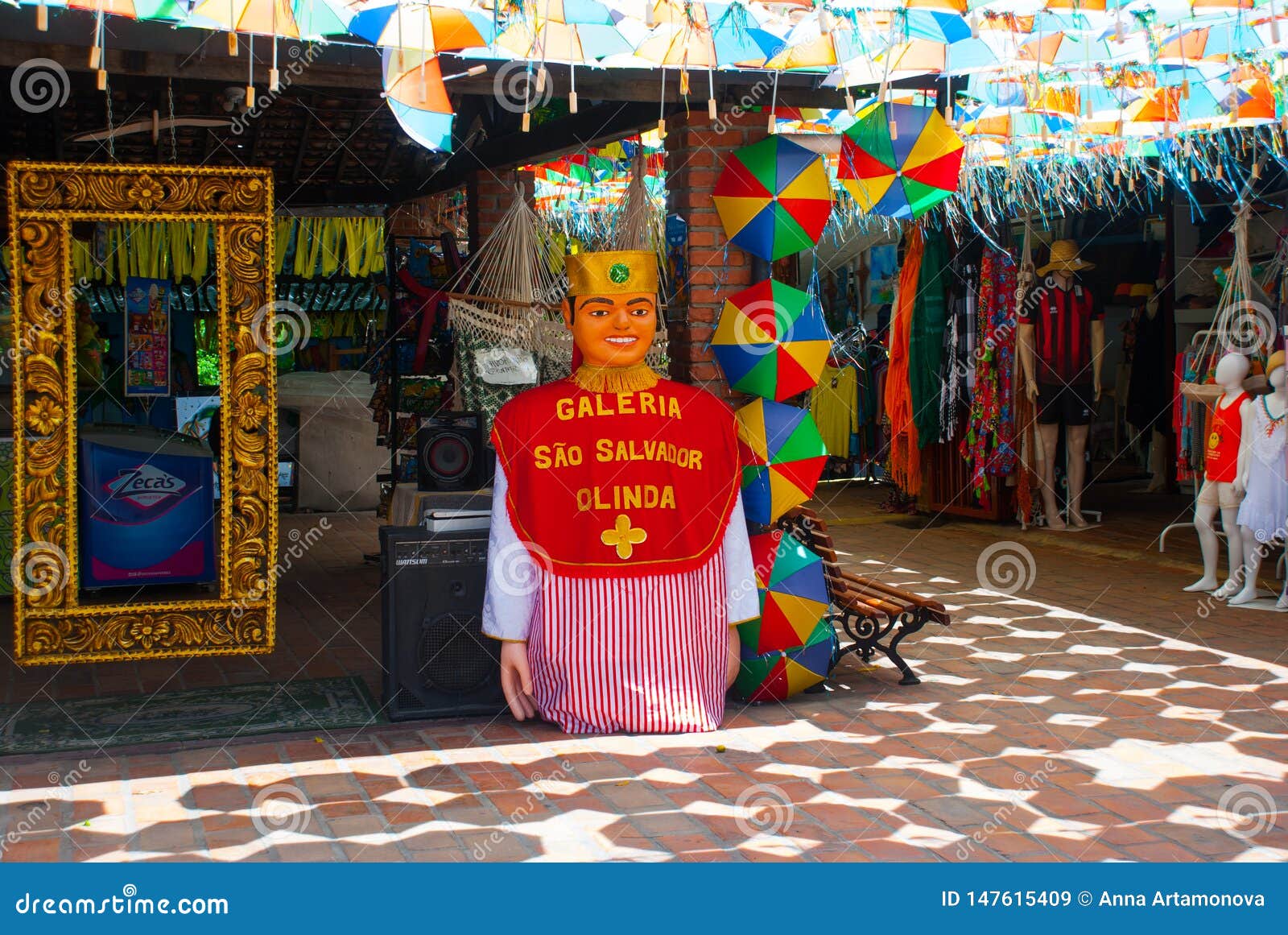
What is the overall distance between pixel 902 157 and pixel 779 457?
4.26 feet

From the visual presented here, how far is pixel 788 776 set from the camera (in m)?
4.35

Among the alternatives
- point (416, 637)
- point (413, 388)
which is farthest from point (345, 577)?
point (416, 637)

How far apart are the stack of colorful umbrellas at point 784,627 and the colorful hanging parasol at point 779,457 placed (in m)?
0.21

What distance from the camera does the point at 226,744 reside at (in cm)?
475

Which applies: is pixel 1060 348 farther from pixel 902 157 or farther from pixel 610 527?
pixel 610 527

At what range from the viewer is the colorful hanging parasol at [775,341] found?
5.17m

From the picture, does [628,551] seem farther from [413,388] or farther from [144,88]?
[413,388]

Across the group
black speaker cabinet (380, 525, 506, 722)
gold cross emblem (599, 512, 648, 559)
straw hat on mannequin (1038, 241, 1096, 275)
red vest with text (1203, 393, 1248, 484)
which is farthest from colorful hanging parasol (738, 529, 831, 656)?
straw hat on mannequin (1038, 241, 1096, 275)

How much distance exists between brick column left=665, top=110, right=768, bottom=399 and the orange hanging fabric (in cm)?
514

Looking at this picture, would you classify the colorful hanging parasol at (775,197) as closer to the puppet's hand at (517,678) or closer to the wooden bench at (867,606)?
the wooden bench at (867,606)

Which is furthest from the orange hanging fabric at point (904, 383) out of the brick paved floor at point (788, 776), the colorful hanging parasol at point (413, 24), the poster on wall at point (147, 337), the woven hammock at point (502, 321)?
the colorful hanging parasol at point (413, 24)

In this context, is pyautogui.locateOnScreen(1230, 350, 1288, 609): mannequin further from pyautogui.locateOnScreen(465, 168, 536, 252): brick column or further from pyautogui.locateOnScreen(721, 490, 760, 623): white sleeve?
pyautogui.locateOnScreen(465, 168, 536, 252): brick column

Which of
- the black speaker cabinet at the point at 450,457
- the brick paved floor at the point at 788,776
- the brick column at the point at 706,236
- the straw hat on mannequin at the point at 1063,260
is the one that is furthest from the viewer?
the straw hat on mannequin at the point at 1063,260

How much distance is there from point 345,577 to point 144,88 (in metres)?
3.22
